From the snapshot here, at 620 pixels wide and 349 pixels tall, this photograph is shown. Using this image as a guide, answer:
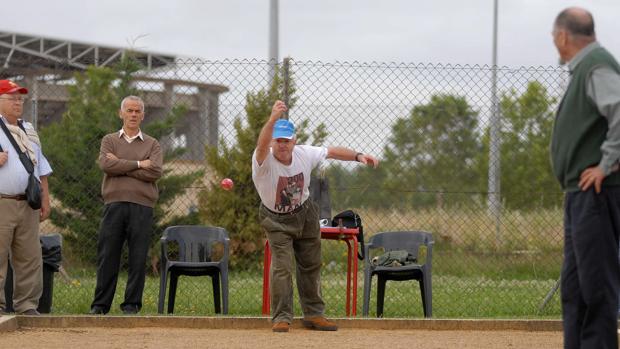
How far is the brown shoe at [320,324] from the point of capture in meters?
9.07

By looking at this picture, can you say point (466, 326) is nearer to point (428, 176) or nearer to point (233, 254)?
point (233, 254)

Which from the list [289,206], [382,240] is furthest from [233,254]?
[289,206]

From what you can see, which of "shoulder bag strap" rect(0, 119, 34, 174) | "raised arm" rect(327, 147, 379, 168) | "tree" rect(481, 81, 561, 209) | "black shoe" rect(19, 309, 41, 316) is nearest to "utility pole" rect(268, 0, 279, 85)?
"tree" rect(481, 81, 561, 209)

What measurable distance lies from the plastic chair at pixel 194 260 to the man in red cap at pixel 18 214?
1060mm

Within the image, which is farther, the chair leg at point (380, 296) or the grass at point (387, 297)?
the grass at point (387, 297)

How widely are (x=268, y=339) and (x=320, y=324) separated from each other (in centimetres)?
80

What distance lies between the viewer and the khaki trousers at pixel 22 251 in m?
9.23

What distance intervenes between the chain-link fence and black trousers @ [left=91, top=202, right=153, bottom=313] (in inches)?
28.2

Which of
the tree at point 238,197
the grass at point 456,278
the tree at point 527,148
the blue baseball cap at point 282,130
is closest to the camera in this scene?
the blue baseball cap at point 282,130

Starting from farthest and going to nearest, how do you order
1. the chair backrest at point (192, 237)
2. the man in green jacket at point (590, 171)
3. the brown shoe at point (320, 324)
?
the chair backrest at point (192, 237) < the brown shoe at point (320, 324) < the man in green jacket at point (590, 171)

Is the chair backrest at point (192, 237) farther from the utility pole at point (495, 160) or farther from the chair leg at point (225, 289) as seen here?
the utility pole at point (495, 160)

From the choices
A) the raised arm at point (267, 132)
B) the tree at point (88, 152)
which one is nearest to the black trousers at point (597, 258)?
the raised arm at point (267, 132)

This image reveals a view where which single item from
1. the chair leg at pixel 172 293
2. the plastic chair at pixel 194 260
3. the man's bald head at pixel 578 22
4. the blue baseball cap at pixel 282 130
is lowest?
the chair leg at pixel 172 293

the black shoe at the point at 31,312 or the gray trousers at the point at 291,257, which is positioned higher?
the gray trousers at the point at 291,257
